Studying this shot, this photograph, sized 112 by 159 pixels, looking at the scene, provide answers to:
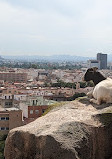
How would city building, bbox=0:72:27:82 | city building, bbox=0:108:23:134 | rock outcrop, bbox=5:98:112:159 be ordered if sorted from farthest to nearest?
city building, bbox=0:72:27:82
city building, bbox=0:108:23:134
rock outcrop, bbox=5:98:112:159

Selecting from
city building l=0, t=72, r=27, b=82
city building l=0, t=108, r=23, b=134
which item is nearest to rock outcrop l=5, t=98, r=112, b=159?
city building l=0, t=108, r=23, b=134

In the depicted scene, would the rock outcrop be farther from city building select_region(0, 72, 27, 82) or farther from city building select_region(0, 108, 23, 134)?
city building select_region(0, 72, 27, 82)

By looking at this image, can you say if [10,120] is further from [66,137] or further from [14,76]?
[14,76]

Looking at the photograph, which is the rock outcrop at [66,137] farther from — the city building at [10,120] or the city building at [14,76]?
the city building at [14,76]

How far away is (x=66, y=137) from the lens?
17.9ft

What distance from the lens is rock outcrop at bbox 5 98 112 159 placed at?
5266mm

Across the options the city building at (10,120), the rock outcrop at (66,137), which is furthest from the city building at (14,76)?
the rock outcrop at (66,137)

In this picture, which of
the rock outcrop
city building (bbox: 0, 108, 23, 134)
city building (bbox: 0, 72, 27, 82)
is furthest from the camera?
city building (bbox: 0, 72, 27, 82)

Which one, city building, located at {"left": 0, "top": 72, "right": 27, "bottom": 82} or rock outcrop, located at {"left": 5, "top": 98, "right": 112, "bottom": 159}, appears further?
city building, located at {"left": 0, "top": 72, "right": 27, "bottom": 82}

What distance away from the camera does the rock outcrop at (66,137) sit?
5.27 m

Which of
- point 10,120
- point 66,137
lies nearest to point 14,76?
point 10,120

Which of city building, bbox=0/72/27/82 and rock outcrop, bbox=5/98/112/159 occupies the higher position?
rock outcrop, bbox=5/98/112/159

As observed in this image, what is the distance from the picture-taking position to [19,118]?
97.8 feet

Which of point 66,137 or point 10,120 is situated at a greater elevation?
point 66,137
